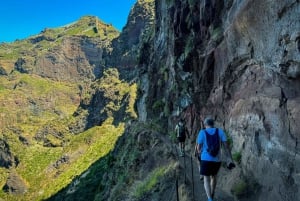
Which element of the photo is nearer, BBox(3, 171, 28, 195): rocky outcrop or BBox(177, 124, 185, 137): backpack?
BBox(177, 124, 185, 137): backpack

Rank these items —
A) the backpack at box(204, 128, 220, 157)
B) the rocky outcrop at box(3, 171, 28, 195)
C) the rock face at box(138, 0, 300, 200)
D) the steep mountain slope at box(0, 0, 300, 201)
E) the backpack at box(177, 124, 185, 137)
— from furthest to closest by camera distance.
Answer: the rocky outcrop at box(3, 171, 28, 195) → the backpack at box(177, 124, 185, 137) → the steep mountain slope at box(0, 0, 300, 201) → the rock face at box(138, 0, 300, 200) → the backpack at box(204, 128, 220, 157)

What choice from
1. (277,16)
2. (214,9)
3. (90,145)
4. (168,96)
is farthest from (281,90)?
(90,145)

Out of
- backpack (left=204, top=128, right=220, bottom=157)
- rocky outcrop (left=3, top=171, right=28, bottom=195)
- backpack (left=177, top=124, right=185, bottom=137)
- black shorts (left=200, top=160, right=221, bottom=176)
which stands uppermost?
backpack (left=177, top=124, right=185, bottom=137)

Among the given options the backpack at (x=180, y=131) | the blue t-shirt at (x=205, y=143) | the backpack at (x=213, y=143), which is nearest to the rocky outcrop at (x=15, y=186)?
the backpack at (x=180, y=131)

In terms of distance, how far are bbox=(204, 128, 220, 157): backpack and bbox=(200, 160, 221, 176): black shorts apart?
0.24 meters

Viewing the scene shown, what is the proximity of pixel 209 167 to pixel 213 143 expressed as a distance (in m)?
0.63

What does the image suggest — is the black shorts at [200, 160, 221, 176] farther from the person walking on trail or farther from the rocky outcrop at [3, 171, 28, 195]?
the rocky outcrop at [3, 171, 28, 195]

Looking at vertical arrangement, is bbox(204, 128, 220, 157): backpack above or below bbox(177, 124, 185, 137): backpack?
below

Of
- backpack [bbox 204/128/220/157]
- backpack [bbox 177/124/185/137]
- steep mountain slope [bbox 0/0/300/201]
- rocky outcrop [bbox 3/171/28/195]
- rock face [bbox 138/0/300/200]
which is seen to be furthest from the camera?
rocky outcrop [bbox 3/171/28/195]

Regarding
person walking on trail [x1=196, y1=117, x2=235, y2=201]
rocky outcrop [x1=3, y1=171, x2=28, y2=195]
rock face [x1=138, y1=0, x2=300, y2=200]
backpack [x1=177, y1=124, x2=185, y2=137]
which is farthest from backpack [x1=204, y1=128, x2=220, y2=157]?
rocky outcrop [x1=3, y1=171, x2=28, y2=195]

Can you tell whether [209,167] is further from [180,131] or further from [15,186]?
[15,186]

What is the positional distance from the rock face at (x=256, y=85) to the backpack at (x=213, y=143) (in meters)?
2.33

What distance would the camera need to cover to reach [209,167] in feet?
40.2

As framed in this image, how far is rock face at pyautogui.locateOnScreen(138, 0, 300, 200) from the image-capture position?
533 inches
